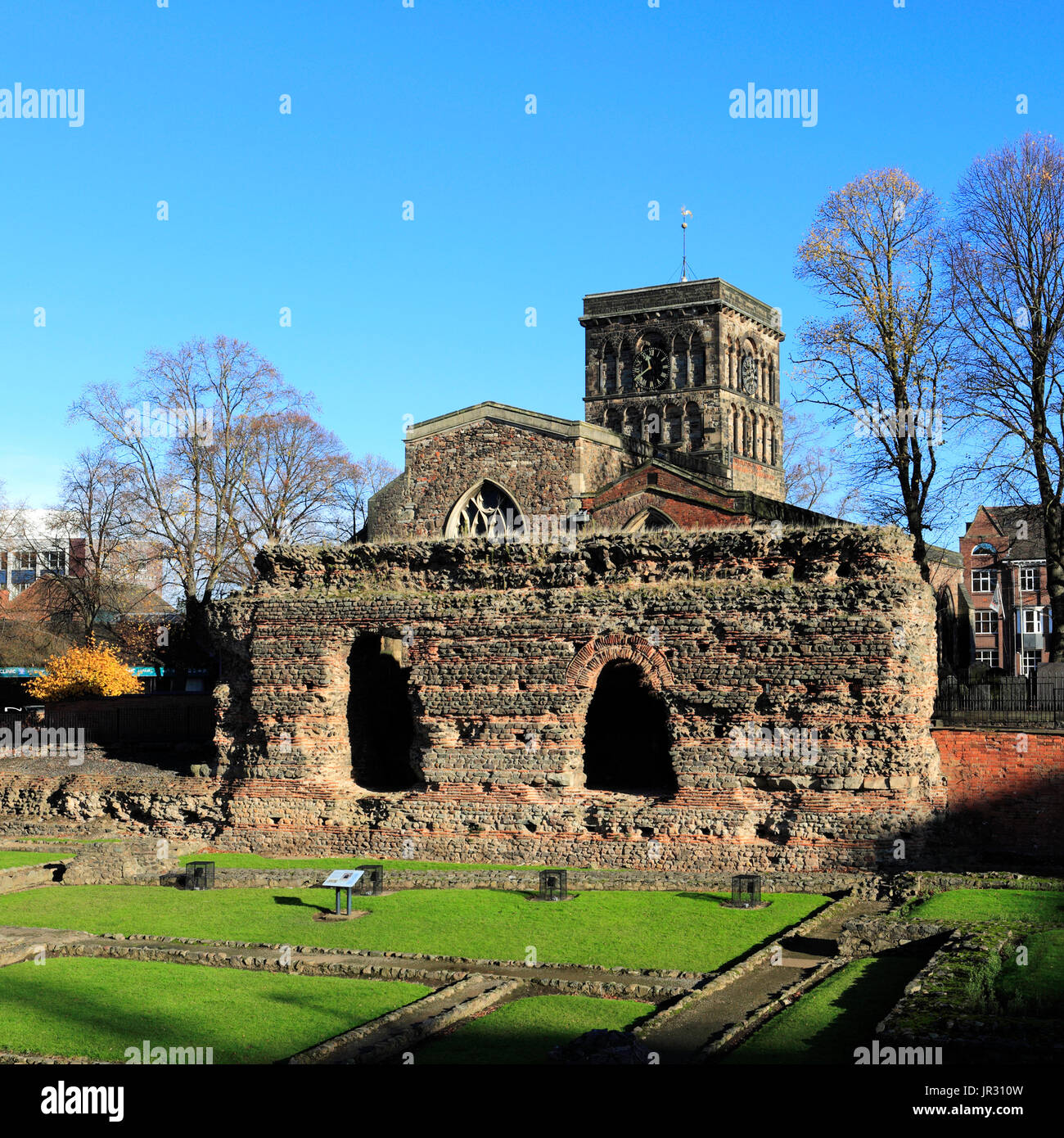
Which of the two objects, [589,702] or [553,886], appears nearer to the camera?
[553,886]

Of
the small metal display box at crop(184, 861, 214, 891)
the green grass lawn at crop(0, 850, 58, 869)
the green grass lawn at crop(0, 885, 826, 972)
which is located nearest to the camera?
the green grass lawn at crop(0, 885, 826, 972)

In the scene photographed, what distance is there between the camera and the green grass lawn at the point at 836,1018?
9.34 meters

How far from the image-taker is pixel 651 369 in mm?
52125

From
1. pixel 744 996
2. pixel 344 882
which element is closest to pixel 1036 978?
pixel 744 996

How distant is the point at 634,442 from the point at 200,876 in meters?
26.8

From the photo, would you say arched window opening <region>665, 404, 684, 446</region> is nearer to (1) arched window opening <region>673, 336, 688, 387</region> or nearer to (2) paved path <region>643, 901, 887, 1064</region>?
(1) arched window opening <region>673, 336, 688, 387</region>

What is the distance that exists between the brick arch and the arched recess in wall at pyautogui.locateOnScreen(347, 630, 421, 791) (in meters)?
3.72

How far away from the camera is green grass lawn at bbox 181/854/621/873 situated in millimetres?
18172

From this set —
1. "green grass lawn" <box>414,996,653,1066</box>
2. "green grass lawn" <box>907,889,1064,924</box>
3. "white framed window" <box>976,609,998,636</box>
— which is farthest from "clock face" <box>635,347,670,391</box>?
"green grass lawn" <box>414,996,653,1066</box>

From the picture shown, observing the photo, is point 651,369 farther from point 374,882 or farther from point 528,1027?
point 528,1027

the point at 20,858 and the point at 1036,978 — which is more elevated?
the point at 1036,978

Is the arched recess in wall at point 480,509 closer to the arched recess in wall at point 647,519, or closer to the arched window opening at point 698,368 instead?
the arched recess in wall at point 647,519
